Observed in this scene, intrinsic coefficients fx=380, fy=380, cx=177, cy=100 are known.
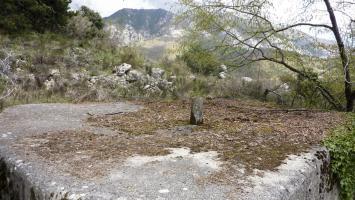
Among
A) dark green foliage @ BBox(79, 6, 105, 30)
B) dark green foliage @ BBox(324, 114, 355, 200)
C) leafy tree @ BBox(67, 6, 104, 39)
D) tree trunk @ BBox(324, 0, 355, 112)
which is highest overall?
dark green foliage @ BBox(79, 6, 105, 30)

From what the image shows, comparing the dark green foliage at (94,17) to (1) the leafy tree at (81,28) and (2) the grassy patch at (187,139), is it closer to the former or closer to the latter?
(1) the leafy tree at (81,28)

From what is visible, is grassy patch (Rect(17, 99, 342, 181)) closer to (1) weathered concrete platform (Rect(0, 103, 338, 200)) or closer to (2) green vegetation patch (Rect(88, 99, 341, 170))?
(2) green vegetation patch (Rect(88, 99, 341, 170))

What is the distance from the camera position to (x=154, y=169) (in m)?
4.25

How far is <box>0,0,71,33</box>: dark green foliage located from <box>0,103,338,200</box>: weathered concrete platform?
38.7 ft

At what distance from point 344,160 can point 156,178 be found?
314 centimetres

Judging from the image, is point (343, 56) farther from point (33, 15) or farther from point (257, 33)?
point (33, 15)

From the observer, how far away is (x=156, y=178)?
396cm

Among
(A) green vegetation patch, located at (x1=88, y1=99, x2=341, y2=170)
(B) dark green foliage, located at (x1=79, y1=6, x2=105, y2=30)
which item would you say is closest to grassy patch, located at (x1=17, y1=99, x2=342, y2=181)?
(A) green vegetation patch, located at (x1=88, y1=99, x2=341, y2=170)

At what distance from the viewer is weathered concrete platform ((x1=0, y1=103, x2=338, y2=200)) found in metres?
3.63

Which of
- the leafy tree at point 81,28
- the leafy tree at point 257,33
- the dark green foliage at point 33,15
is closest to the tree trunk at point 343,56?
the leafy tree at point 257,33

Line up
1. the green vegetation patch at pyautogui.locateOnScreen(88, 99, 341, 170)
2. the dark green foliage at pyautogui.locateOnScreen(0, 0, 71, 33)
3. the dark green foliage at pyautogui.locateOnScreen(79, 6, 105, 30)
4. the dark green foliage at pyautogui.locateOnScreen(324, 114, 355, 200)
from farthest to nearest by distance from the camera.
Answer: the dark green foliage at pyautogui.locateOnScreen(79, 6, 105, 30), the dark green foliage at pyautogui.locateOnScreen(0, 0, 71, 33), the dark green foliage at pyautogui.locateOnScreen(324, 114, 355, 200), the green vegetation patch at pyautogui.locateOnScreen(88, 99, 341, 170)

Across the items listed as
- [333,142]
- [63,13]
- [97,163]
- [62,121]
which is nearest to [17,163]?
[97,163]

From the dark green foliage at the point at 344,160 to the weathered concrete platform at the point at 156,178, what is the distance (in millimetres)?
224

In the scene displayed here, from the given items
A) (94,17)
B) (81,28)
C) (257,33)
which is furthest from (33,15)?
(257,33)
